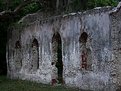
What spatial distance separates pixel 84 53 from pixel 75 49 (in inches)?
19.8

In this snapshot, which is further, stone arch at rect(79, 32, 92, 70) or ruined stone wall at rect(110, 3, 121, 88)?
stone arch at rect(79, 32, 92, 70)

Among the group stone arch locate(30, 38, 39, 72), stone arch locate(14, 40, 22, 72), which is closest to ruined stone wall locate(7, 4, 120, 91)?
stone arch locate(30, 38, 39, 72)

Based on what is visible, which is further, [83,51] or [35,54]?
[35,54]

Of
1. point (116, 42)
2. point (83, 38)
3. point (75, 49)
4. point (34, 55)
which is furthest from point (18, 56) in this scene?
point (116, 42)

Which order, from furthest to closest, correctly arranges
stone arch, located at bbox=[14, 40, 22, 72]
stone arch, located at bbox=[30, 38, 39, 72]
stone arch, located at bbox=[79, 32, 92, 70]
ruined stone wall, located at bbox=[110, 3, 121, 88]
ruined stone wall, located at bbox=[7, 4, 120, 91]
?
stone arch, located at bbox=[14, 40, 22, 72] → stone arch, located at bbox=[30, 38, 39, 72] → stone arch, located at bbox=[79, 32, 92, 70] → ruined stone wall, located at bbox=[7, 4, 120, 91] → ruined stone wall, located at bbox=[110, 3, 121, 88]

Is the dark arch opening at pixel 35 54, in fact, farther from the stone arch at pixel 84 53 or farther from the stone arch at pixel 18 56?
the stone arch at pixel 84 53

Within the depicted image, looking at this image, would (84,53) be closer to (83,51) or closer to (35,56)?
(83,51)

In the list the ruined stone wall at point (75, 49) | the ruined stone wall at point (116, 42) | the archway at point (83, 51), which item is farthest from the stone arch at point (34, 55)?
the ruined stone wall at point (116, 42)

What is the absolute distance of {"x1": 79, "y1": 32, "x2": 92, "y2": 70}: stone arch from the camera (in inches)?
600

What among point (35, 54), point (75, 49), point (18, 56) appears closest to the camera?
point (75, 49)

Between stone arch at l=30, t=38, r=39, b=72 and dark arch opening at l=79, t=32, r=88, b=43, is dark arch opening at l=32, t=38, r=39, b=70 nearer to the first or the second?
stone arch at l=30, t=38, r=39, b=72

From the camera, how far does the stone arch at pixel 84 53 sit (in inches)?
600

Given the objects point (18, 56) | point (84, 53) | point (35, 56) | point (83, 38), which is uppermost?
point (83, 38)

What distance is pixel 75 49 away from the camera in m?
15.7
